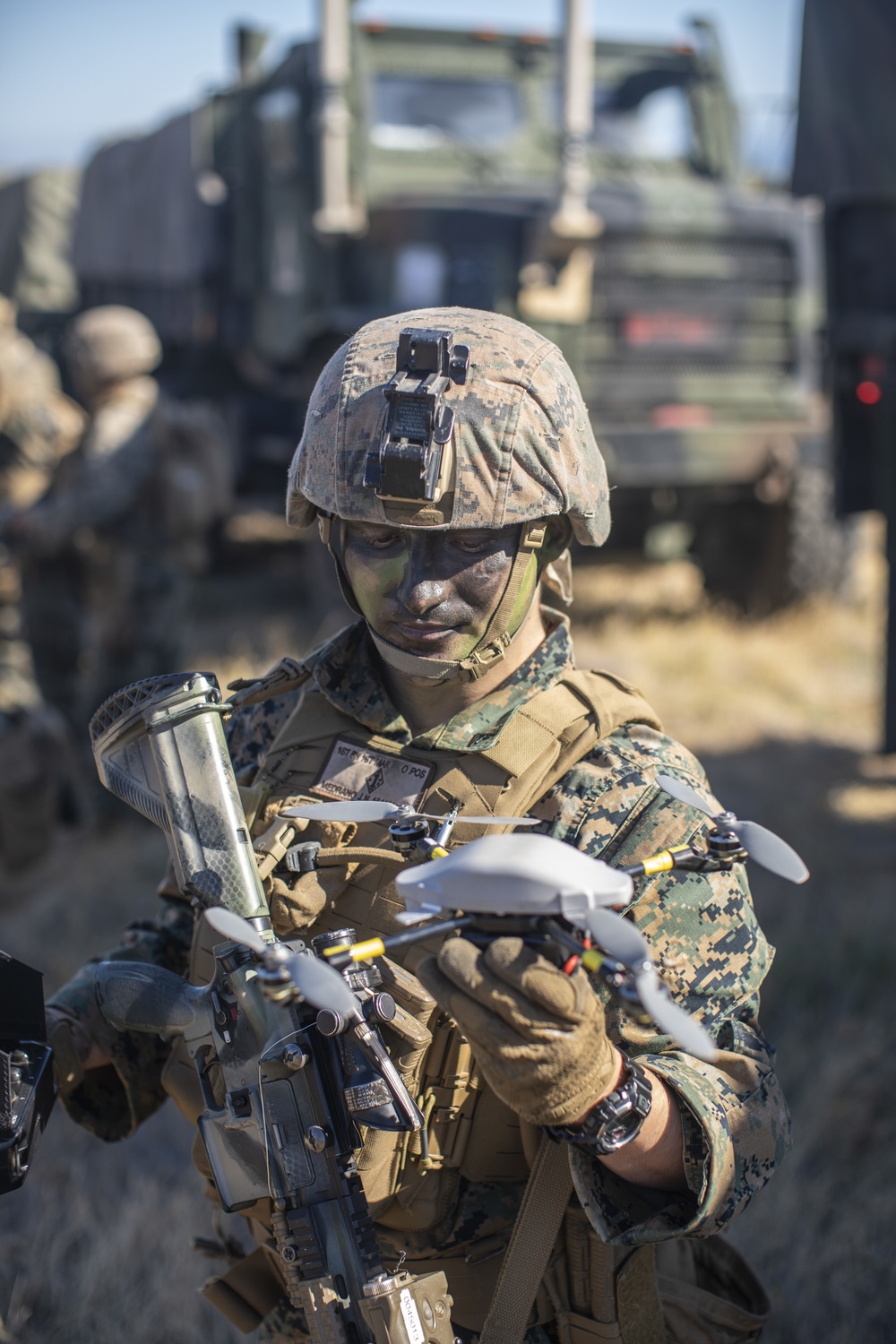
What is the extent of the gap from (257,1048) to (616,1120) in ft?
1.41

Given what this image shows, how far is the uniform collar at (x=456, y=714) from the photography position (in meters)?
1.70

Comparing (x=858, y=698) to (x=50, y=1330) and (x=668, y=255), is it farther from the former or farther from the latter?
(x=50, y=1330)

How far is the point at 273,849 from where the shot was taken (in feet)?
5.40

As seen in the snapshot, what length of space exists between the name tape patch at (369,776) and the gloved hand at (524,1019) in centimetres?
44

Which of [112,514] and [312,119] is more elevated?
[312,119]

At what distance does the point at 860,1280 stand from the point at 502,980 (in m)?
1.97

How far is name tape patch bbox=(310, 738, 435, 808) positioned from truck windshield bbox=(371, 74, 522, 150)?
20.1 ft

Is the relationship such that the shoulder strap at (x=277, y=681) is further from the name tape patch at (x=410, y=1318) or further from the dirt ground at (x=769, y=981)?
the dirt ground at (x=769, y=981)

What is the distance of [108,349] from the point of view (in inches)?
194

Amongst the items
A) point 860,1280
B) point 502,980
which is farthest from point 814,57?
point 502,980

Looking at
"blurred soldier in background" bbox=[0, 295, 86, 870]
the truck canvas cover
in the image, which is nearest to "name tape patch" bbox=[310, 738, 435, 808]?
"blurred soldier in background" bbox=[0, 295, 86, 870]

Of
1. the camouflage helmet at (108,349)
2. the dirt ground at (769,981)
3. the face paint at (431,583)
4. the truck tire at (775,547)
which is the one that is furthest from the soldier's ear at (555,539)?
the truck tire at (775,547)

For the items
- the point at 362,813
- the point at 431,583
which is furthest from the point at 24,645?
the point at 362,813

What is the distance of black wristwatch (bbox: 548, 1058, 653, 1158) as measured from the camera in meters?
1.35
